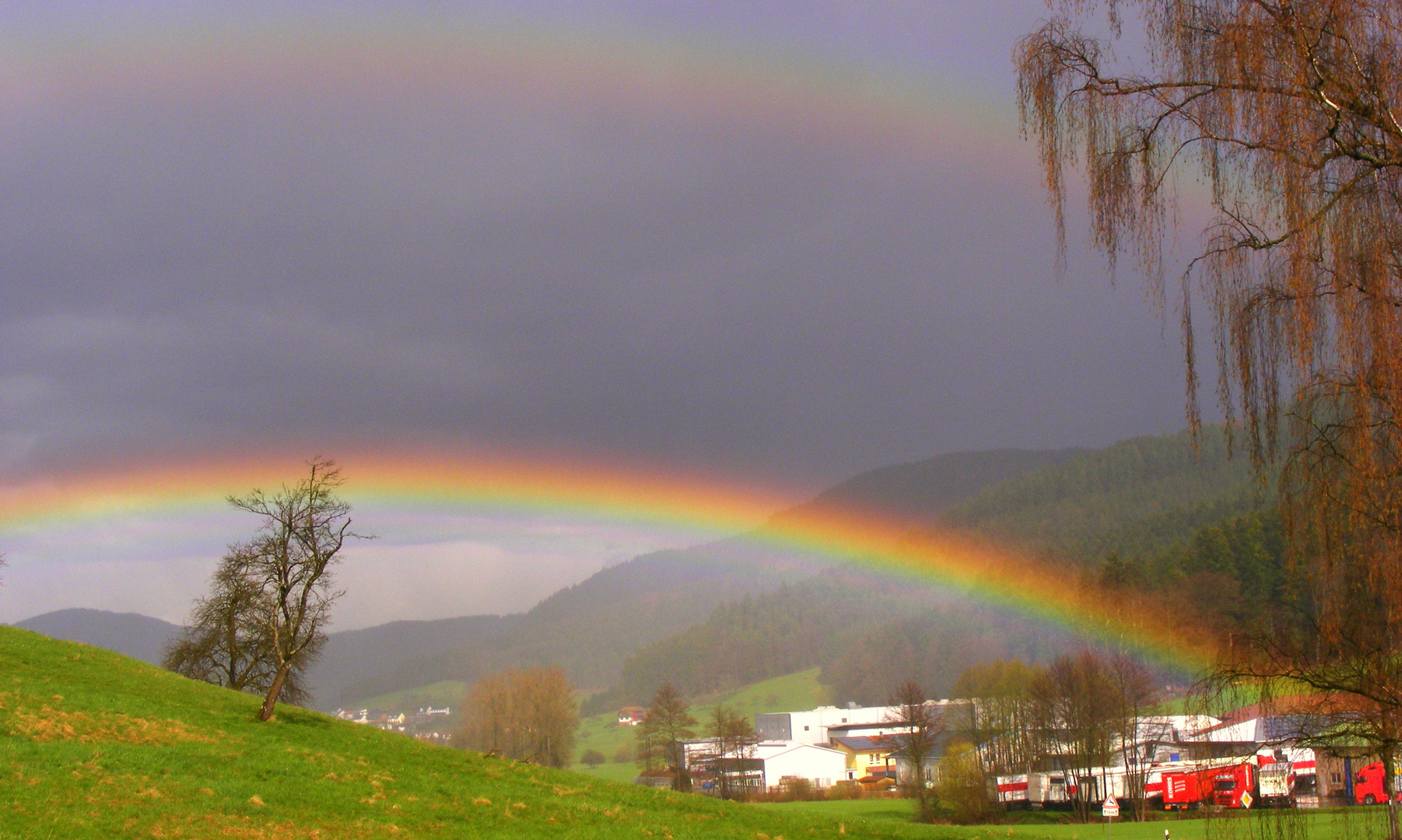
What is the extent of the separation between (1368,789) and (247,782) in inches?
808

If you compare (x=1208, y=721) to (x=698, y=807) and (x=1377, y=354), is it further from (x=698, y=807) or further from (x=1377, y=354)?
(x=698, y=807)

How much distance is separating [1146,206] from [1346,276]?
213cm

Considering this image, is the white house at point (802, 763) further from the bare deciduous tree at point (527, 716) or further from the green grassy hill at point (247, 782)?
the green grassy hill at point (247, 782)

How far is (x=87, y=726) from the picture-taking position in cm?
Result: 2239

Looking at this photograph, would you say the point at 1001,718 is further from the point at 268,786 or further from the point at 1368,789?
the point at 1368,789

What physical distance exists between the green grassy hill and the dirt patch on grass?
0.06 m

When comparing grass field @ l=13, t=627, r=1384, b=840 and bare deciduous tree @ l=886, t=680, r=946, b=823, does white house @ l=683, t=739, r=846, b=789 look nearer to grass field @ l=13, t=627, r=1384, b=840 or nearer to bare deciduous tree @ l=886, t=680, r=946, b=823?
bare deciduous tree @ l=886, t=680, r=946, b=823

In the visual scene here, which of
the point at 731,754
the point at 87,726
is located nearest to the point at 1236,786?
the point at 87,726

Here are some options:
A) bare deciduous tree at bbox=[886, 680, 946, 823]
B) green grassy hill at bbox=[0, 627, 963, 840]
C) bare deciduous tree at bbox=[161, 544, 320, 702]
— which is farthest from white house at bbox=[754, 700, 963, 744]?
green grassy hill at bbox=[0, 627, 963, 840]

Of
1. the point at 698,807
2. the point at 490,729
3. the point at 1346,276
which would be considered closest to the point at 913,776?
the point at 490,729

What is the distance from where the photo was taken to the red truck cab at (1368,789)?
10812 mm

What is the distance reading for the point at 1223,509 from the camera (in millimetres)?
153000

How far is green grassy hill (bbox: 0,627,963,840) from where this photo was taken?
57.0 ft

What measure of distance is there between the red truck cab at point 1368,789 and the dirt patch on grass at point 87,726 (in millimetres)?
23344
